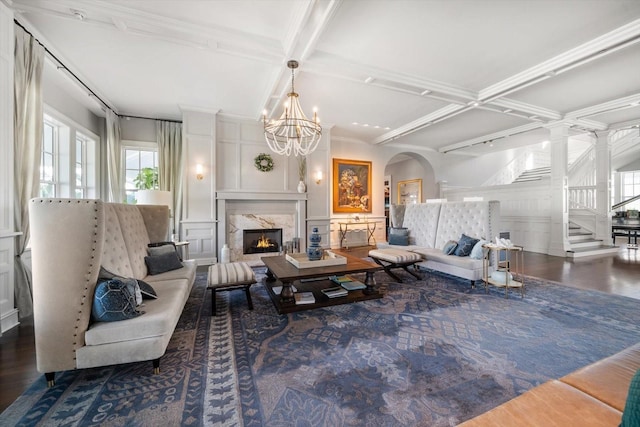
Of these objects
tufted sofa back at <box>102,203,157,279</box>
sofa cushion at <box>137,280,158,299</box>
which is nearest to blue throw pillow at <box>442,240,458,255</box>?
sofa cushion at <box>137,280,158,299</box>

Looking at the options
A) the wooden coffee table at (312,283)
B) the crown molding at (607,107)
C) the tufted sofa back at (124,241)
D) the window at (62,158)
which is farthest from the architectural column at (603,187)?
the window at (62,158)

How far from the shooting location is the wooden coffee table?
2793mm

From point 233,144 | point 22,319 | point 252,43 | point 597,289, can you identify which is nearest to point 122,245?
point 22,319

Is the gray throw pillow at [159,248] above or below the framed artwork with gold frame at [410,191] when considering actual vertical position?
below

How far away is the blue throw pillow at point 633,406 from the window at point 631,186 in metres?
13.6

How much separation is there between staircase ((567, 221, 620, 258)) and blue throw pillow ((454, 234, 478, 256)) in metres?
3.60

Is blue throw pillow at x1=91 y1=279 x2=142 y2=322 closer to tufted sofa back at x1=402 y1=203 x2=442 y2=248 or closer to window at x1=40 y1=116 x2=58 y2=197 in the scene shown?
window at x1=40 y1=116 x2=58 y2=197

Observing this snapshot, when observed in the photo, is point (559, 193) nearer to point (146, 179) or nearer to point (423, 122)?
point (423, 122)

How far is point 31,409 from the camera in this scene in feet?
4.86

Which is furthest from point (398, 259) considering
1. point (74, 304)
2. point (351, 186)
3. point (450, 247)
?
point (351, 186)

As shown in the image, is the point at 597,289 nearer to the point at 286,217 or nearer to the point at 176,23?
the point at 286,217

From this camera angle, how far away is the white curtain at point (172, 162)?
5.38 meters

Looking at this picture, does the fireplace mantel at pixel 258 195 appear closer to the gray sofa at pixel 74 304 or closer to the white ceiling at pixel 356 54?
the white ceiling at pixel 356 54

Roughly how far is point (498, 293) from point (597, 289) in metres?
1.35
